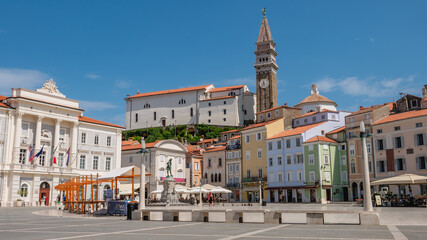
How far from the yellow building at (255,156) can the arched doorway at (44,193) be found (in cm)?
2965

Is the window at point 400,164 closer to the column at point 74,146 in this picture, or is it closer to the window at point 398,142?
the window at point 398,142

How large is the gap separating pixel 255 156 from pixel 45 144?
31224 mm

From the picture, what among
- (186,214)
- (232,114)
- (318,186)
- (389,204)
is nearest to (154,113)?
(232,114)

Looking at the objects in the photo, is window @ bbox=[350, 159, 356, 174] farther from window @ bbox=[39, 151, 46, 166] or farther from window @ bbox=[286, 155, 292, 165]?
window @ bbox=[39, 151, 46, 166]

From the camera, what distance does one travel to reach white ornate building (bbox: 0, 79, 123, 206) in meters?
51.4

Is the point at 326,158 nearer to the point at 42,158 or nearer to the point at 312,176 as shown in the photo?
the point at 312,176

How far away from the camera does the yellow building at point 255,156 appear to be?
6606 cm

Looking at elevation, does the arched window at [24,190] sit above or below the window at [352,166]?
below

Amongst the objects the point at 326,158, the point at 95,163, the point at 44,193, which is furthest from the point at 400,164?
the point at 44,193

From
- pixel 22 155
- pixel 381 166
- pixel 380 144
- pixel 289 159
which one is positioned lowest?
pixel 381 166

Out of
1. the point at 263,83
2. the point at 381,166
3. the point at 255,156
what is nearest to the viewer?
the point at 381,166

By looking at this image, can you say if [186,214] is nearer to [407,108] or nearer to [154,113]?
[407,108]

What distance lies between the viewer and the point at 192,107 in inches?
4759

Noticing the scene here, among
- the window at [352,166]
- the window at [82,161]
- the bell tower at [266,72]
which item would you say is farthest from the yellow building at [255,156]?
the bell tower at [266,72]
